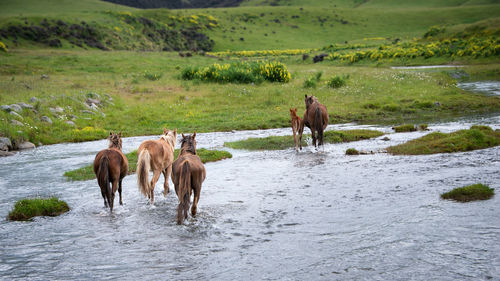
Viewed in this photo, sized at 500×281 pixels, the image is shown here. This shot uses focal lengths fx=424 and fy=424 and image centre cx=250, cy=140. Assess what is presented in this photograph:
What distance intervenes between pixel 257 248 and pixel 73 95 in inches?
967

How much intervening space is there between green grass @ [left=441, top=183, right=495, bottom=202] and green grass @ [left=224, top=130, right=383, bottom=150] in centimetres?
967

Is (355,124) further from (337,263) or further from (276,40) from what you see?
(276,40)

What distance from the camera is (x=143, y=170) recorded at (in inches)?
464

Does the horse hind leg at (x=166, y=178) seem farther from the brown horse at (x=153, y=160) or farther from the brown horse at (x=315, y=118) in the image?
the brown horse at (x=315, y=118)

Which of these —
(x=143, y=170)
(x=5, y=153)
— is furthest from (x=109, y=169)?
(x=5, y=153)

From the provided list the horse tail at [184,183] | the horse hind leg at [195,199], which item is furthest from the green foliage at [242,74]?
the horse tail at [184,183]

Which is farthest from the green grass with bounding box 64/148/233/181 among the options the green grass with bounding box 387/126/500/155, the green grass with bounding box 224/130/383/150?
the green grass with bounding box 387/126/500/155

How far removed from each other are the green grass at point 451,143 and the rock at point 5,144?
1756 centimetres

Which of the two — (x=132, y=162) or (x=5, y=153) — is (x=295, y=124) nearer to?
(x=132, y=162)

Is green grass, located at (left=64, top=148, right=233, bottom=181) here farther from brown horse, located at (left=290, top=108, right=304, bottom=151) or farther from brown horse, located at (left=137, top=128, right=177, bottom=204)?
brown horse, located at (left=137, top=128, right=177, bottom=204)

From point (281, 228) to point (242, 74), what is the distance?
1243 inches

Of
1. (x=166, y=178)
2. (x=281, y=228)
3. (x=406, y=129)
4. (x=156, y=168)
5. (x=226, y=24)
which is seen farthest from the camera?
(x=226, y=24)

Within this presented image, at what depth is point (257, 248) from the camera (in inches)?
348

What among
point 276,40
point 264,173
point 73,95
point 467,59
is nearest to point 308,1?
point 276,40
